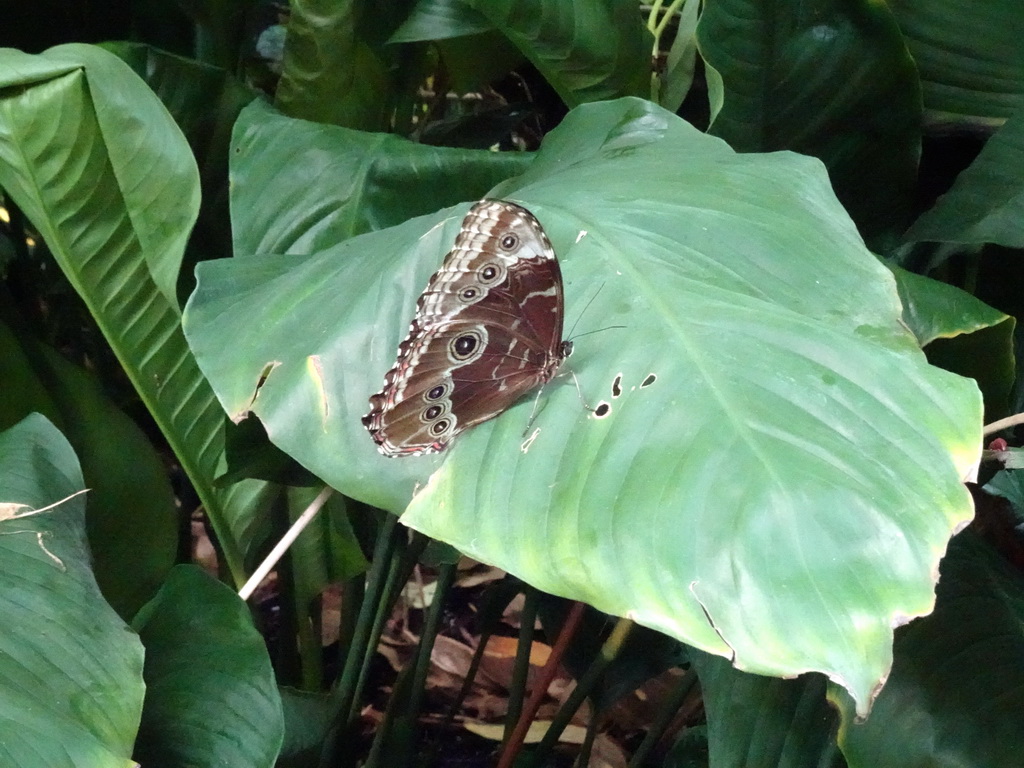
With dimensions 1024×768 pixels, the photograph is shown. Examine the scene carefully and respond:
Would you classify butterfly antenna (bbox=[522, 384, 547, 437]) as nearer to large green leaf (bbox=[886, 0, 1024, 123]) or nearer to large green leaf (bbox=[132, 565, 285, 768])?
large green leaf (bbox=[132, 565, 285, 768])

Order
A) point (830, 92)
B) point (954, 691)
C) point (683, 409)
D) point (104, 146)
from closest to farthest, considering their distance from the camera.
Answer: point (683, 409)
point (954, 691)
point (104, 146)
point (830, 92)

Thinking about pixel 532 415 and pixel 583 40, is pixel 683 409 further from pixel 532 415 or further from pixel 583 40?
pixel 583 40

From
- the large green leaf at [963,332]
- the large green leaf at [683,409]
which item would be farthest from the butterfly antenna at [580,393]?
the large green leaf at [963,332]

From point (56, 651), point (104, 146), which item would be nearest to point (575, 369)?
point (56, 651)

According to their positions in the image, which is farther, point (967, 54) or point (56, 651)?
point (967, 54)

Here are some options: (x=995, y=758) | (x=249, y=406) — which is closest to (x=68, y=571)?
(x=249, y=406)

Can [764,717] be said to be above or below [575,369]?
below

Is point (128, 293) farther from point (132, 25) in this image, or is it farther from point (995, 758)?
point (995, 758)
